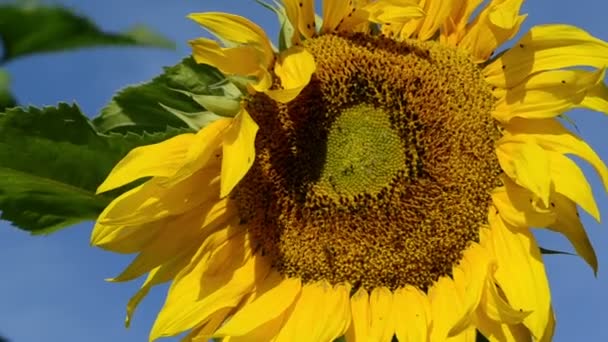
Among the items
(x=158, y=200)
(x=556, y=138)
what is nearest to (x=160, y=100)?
(x=158, y=200)

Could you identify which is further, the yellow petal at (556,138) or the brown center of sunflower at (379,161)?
the brown center of sunflower at (379,161)

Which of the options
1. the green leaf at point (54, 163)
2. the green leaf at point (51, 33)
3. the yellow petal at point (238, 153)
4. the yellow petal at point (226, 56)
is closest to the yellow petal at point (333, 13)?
the yellow petal at point (226, 56)

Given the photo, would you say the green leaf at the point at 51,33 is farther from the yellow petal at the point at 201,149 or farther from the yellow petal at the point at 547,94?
the yellow petal at the point at 547,94

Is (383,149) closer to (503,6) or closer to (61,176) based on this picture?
(503,6)

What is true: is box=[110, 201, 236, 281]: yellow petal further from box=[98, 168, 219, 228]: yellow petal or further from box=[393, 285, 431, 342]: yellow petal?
box=[393, 285, 431, 342]: yellow petal

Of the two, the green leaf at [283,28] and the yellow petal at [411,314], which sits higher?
the green leaf at [283,28]

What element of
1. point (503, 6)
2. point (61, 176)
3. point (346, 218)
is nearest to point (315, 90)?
point (346, 218)
